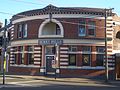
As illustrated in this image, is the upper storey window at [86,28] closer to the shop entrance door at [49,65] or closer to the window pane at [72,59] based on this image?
the window pane at [72,59]

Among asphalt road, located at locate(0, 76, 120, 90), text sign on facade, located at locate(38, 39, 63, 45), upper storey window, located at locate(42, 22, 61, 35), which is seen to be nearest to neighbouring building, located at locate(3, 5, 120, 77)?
text sign on facade, located at locate(38, 39, 63, 45)

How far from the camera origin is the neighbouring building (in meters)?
41.4

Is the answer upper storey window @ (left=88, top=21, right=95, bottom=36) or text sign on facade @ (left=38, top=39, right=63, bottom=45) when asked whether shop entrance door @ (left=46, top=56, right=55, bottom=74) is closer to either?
text sign on facade @ (left=38, top=39, right=63, bottom=45)

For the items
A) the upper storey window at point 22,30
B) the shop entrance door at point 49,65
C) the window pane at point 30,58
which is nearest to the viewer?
the shop entrance door at point 49,65

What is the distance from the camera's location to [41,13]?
42.7m

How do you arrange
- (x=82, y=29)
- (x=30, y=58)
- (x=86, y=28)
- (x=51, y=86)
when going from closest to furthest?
(x=51, y=86), (x=86, y=28), (x=82, y=29), (x=30, y=58)

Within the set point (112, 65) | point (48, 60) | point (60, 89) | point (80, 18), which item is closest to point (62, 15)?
point (80, 18)

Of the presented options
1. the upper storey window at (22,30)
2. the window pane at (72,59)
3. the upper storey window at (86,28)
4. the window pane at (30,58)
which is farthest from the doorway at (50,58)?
the upper storey window at (22,30)

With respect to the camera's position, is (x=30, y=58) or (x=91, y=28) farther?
(x=30, y=58)

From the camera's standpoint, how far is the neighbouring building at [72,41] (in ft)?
136

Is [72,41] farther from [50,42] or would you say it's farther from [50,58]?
[50,58]

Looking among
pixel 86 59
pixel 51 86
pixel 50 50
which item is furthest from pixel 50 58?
pixel 51 86

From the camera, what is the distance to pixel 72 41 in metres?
41.5

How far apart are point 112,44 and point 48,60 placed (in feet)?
27.1
